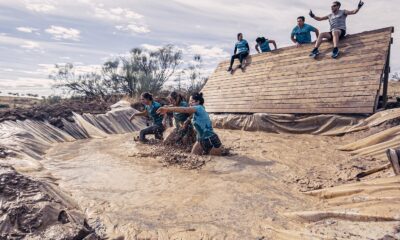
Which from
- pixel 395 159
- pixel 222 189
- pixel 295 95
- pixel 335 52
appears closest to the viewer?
pixel 395 159

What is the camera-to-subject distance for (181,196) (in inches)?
163

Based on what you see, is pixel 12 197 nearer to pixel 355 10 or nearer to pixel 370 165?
pixel 370 165

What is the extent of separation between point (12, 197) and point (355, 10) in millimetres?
8437

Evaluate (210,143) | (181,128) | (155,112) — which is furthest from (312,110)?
(155,112)

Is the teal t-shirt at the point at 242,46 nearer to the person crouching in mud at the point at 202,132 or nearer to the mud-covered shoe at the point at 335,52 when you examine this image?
the mud-covered shoe at the point at 335,52

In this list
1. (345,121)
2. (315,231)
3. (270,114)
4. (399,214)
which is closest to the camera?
(399,214)

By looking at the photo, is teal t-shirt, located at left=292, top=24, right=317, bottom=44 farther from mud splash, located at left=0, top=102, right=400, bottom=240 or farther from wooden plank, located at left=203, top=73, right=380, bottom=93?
mud splash, located at left=0, top=102, right=400, bottom=240

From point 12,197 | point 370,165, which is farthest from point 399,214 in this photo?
point 12,197

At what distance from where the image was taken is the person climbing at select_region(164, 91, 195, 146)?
270 inches

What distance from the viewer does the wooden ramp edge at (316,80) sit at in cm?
759

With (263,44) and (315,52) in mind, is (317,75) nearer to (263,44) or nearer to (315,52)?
(315,52)

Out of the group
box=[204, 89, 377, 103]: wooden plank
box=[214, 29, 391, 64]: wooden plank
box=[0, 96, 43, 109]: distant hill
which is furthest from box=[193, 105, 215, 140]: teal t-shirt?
box=[0, 96, 43, 109]: distant hill

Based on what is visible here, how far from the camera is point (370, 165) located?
4.83 meters

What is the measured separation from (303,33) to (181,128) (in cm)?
542
